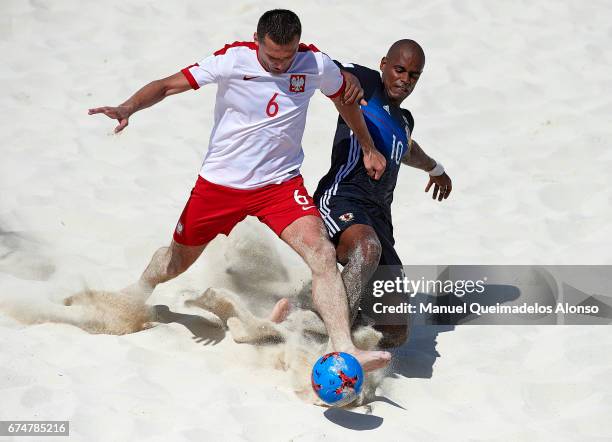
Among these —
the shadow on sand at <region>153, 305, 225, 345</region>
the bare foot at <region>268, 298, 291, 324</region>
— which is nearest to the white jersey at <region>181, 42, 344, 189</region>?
the bare foot at <region>268, 298, 291, 324</region>

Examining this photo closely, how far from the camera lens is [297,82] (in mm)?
4547

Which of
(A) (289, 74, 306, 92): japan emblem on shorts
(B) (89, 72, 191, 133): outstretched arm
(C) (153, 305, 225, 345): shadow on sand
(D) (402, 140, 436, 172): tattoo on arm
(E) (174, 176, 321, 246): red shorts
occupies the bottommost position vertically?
(C) (153, 305, 225, 345): shadow on sand

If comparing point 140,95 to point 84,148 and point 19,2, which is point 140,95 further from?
point 19,2

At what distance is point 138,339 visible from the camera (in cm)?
471

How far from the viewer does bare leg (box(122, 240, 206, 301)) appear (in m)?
4.89

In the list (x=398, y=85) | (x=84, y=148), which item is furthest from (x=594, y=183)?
(x=84, y=148)

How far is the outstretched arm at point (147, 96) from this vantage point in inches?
167

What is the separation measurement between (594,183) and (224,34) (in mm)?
3660

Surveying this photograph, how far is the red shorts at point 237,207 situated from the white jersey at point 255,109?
0.15ft

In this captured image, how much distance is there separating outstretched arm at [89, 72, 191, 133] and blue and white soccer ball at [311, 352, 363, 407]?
148cm

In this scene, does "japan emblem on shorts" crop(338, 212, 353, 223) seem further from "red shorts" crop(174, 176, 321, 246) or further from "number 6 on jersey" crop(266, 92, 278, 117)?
"number 6 on jersey" crop(266, 92, 278, 117)

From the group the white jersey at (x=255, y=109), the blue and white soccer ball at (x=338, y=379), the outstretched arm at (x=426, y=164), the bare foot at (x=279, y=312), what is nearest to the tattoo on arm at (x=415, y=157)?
the outstretched arm at (x=426, y=164)

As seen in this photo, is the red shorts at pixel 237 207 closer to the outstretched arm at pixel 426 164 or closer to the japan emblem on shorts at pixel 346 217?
the japan emblem on shorts at pixel 346 217

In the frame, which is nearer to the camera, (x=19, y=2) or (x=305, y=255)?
(x=305, y=255)
